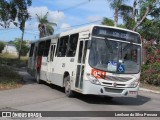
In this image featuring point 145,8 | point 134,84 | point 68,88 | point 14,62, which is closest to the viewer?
point 134,84

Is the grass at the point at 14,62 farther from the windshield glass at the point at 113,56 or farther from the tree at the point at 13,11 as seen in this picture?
the windshield glass at the point at 113,56

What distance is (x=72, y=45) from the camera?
55.9 ft

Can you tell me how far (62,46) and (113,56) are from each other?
4.64 meters

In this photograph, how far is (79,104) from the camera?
1451 centimetres

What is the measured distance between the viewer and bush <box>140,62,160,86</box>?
28.8 meters

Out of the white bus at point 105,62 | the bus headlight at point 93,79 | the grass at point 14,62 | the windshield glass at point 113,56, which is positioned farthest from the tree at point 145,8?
the grass at point 14,62

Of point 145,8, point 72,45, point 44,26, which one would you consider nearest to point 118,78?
point 72,45

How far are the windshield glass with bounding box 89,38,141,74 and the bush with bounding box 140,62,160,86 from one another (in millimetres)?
13680

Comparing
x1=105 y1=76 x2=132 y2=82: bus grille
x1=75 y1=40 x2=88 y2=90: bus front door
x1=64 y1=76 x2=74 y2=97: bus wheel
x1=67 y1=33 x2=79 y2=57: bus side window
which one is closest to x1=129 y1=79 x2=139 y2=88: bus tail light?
x1=105 y1=76 x2=132 y2=82: bus grille

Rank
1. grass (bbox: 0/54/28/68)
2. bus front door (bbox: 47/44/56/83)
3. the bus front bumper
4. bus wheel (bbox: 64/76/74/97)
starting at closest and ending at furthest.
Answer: the bus front bumper
bus wheel (bbox: 64/76/74/97)
bus front door (bbox: 47/44/56/83)
grass (bbox: 0/54/28/68)

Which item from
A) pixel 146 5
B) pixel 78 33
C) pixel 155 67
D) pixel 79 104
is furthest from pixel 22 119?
pixel 146 5

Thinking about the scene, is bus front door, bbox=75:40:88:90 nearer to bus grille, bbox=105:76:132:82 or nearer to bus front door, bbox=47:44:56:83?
bus grille, bbox=105:76:132:82

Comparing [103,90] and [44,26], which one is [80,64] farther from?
[44,26]

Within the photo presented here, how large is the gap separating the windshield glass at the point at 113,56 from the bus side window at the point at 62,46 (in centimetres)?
362
